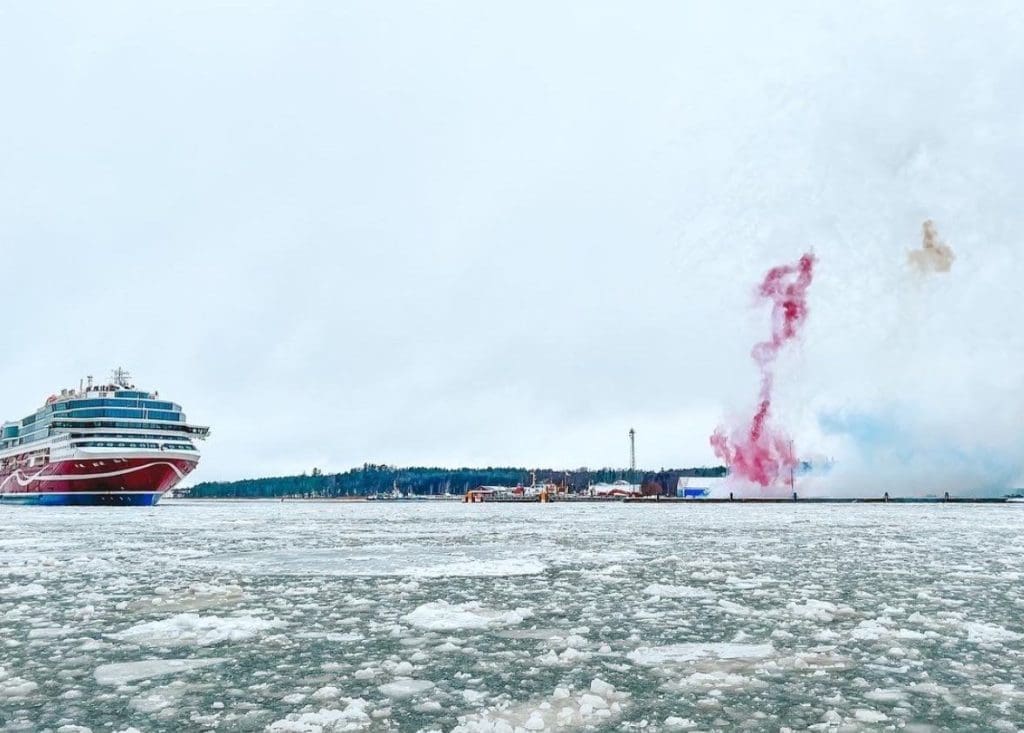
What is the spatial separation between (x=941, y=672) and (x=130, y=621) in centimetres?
978

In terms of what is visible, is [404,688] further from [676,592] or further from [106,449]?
[106,449]

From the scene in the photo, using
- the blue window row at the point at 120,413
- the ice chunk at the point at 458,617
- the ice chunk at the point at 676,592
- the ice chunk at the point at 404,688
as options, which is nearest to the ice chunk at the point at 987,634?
the ice chunk at the point at 676,592

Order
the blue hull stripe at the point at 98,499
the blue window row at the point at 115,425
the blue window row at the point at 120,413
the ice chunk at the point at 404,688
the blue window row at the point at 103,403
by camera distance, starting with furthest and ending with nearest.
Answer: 1. the blue window row at the point at 103,403
2. the blue window row at the point at 120,413
3. the blue window row at the point at 115,425
4. the blue hull stripe at the point at 98,499
5. the ice chunk at the point at 404,688

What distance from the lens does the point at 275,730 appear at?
5.74 meters

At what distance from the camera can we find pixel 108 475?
262 feet

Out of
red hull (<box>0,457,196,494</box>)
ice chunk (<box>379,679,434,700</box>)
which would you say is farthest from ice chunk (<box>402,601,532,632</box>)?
red hull (<box>0,457,196,494</box>)

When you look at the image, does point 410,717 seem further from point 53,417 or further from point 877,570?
point 53,417

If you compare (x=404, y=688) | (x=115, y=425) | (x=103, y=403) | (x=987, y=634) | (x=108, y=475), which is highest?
(x=103, y=403)

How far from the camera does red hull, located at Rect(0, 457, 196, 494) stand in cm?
7975

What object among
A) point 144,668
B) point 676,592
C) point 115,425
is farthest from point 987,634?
point 115,425

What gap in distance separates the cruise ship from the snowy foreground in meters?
69.9

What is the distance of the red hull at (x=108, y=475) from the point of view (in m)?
79.8

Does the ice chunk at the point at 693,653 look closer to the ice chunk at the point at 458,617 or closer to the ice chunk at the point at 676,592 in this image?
the ice chunk at the point at 458,617

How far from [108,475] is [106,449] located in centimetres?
271
